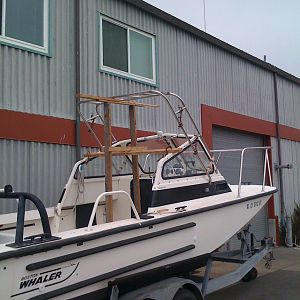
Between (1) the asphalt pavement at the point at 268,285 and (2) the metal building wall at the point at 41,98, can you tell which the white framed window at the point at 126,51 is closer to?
(2) the metal building wall at the point at 41,98

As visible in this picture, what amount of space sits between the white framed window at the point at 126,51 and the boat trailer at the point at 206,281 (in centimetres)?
408

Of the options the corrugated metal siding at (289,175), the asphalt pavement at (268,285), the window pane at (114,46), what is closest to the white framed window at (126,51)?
the window pane at (114,46)

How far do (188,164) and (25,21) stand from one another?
12.0ft

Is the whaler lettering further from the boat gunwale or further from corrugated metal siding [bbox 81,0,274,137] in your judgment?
corrugated metal siding [bbox 81,0,274,137]

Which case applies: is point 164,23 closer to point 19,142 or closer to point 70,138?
point 70,138

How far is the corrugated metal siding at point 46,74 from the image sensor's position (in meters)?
7.16

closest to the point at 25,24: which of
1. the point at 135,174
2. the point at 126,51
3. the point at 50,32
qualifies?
the point at 50,32

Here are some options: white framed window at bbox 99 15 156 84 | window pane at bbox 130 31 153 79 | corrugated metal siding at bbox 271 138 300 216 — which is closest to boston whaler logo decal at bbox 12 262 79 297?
white framed window at bbox 99 15 156 84

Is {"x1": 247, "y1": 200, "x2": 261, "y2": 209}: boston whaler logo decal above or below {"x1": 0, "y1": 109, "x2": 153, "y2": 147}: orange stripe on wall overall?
below

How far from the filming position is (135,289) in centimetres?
504

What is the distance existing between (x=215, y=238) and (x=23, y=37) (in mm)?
4391

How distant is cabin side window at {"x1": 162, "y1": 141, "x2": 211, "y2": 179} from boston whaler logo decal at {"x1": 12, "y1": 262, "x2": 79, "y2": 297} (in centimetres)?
199

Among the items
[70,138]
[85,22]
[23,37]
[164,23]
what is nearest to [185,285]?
[70,138]

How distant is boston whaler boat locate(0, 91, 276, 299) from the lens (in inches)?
164
